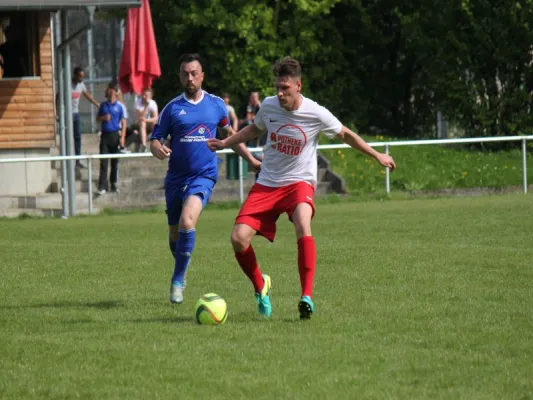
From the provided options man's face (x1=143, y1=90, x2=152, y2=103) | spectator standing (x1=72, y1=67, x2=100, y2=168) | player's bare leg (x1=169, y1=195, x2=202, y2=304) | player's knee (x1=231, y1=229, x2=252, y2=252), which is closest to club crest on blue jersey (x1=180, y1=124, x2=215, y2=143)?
player's bare leg (x1=169, y1=195, x2=202, y2=304)

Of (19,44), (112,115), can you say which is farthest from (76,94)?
(112,115)

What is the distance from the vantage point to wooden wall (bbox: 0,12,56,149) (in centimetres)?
2697

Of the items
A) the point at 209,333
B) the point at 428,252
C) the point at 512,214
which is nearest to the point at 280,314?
the point at 209,333

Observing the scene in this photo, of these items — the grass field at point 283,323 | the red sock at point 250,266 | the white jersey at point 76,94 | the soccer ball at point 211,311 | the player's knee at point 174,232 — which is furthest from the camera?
the white jersey at point 76,94

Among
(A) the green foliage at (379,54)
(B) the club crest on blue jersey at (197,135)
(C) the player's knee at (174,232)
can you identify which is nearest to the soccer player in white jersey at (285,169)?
(B) the club crest on blue jersey at (197,135)

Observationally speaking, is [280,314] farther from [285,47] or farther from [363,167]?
[285,47]

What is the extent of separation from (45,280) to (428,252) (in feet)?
14.3

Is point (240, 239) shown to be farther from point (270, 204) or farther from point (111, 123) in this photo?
point (111, 123)

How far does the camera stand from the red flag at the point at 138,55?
1011 inches

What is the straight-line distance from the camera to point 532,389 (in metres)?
6.88

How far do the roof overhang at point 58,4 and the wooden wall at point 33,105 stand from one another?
2.30 m

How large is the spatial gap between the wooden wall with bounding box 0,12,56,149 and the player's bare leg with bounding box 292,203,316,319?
17949mm

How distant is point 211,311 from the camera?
944 cm

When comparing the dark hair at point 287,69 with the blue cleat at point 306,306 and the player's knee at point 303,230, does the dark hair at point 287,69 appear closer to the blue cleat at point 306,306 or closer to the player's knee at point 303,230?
the player's knee at point 303,230
